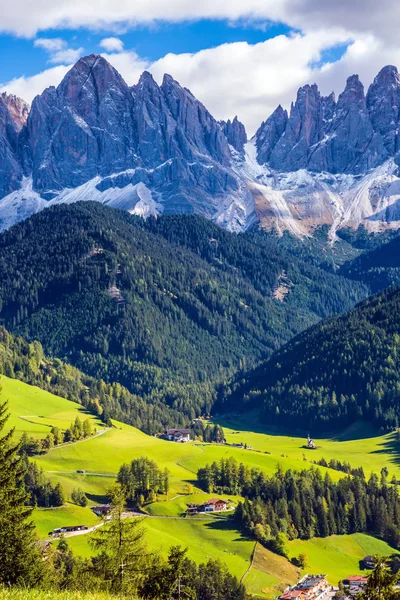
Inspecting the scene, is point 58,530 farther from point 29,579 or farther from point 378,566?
point 378,566

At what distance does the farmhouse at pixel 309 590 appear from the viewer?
147m

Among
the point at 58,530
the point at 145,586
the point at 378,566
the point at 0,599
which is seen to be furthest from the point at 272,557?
the point at 0,599

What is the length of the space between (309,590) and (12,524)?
A: 87136mm

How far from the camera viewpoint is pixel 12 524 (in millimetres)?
77312

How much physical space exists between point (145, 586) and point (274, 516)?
10320 centimetres

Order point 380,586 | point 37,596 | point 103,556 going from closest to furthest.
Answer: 1. point 37,596
2. point 380,586
3. point 103,556

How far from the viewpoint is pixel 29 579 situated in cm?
8225

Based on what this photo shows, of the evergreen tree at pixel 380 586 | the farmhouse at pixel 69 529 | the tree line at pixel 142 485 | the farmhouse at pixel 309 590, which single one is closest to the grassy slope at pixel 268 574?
the farmhouse at pixel 309 590

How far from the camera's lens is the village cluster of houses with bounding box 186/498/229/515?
19075 cm

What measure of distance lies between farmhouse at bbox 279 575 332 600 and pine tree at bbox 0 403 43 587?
7508 centimetres

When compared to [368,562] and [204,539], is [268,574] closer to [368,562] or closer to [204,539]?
[204,539]

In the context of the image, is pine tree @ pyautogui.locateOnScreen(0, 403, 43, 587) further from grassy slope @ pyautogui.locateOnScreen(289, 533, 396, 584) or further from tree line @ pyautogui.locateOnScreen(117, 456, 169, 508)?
tree line @ pyautogui.locateOnScreen(117, 456, 169, 508)

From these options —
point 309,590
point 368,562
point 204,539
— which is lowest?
point 309,590

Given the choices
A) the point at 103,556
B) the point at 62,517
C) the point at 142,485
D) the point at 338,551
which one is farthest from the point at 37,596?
the point at 142,485
